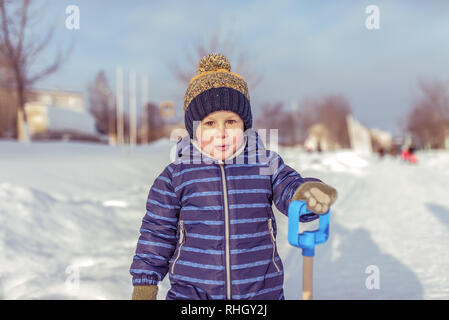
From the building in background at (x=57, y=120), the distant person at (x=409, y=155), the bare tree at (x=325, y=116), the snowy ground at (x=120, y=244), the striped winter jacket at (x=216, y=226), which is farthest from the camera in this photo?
the bare tree at (x=325, y=116)

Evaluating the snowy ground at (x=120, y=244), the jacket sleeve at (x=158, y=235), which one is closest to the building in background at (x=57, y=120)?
the snowy ground at (x=120, y=244)

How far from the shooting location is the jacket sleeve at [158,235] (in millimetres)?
1707

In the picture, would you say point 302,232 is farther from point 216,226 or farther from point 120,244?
point 120,244

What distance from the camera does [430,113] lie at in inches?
1687

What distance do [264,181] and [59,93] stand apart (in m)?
60.6

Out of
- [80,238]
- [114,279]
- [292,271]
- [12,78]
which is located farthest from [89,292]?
[12,78]

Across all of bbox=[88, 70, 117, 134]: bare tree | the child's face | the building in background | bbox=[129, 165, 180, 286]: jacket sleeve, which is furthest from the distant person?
bbox=[88, 70, 117, 134]: bare tree

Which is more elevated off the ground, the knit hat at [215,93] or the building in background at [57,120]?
the building in background at [57,120]

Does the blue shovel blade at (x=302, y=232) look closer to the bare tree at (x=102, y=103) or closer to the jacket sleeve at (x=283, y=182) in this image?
the jacket sleeve at (x=283, y=182)

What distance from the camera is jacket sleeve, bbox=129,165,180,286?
5.60ft

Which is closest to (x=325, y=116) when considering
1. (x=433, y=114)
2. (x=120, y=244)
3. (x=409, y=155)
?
(x=433, y=114)

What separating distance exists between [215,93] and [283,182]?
557 millimetres

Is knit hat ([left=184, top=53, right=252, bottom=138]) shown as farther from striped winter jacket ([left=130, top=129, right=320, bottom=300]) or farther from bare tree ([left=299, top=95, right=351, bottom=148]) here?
bare tree ([left=299, top=95, right=351, bottom=148])

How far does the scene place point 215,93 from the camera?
184 cm
